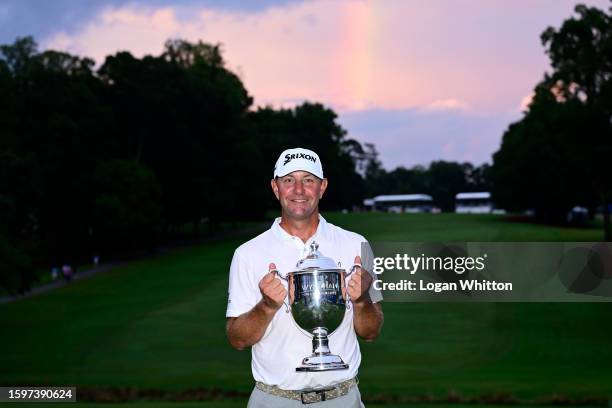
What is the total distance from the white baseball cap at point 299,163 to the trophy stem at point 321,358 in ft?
3.87

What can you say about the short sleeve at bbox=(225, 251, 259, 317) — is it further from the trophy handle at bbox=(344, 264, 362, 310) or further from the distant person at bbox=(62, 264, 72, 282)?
the distant person at bbox=(62, 264, 72, 282)

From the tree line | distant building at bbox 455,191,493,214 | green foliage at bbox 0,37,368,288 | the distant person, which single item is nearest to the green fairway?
the distant person

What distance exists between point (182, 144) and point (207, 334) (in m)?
47.0

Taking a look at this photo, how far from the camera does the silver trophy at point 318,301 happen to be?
616 centimetres

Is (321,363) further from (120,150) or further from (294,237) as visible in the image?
(120,150)

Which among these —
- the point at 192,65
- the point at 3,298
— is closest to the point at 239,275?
the point at 3,298

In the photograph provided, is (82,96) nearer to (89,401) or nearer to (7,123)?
(7,123)

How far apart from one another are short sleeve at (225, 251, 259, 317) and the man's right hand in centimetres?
46

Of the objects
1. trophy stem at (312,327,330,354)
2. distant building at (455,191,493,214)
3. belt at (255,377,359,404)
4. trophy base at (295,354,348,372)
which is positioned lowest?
distant building at (455,191,493,214)

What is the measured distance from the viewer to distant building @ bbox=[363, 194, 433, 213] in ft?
623

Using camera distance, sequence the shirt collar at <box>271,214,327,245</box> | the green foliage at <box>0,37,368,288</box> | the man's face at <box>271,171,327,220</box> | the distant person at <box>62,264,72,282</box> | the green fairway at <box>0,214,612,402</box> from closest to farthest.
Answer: the man's face at <box>271,171,327,220</box> < the shirt collar at <box>271,214,327,245</box> < the green fairway at <box>0,214,612,402</box> < the distant person at <box>62,264,72,282</box> < the green foliage at <box>0,37,368,288</box>

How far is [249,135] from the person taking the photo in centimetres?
10825

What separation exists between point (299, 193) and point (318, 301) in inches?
32.6

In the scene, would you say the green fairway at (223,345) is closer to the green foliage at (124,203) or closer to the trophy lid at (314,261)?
the green foliage at (124,203)
